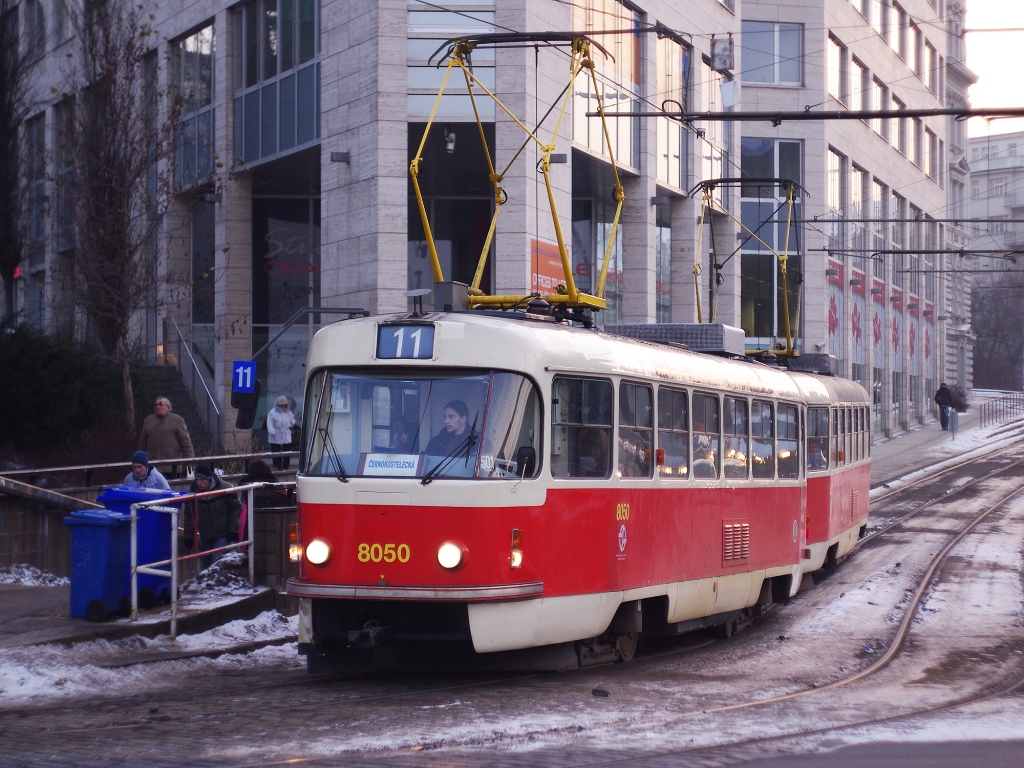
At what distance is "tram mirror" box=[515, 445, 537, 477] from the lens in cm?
909

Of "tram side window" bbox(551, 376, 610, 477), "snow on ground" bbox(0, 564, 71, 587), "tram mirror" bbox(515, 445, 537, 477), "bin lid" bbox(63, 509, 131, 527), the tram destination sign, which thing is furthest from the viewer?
"snow on ground" bbox(0, 564, 71, 587)

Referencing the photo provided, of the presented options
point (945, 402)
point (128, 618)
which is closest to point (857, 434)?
point (128, 618)

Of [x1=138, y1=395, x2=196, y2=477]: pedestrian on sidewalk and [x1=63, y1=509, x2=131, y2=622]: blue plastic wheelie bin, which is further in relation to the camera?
[x1=138, y1=395, x2=196, y2=477]: pedestrian on sidewalk

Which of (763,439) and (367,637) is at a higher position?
(763,439)

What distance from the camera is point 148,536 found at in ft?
38.6

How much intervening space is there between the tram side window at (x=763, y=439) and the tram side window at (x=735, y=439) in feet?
0.83

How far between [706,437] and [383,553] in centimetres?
393

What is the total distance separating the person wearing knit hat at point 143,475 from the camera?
42.4 feet

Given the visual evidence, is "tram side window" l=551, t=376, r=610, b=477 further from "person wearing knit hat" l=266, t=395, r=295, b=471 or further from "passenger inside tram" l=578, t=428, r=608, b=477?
"person wearing knit hat" l=266, t=395, r=295, b=471

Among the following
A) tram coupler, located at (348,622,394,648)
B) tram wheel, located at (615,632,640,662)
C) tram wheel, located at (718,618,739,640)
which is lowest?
tram wheel, located at (718,618,739,640)

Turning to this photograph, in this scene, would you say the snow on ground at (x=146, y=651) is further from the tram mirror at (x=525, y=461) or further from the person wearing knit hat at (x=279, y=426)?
the person wearing knit hat at (x=279, y=426)

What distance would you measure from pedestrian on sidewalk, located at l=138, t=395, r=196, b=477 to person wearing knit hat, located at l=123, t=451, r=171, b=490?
9.93ft

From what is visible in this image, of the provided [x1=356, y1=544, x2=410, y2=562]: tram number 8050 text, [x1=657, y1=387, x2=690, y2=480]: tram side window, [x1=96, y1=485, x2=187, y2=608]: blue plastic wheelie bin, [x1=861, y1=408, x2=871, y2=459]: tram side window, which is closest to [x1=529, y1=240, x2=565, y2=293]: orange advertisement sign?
[x1=861, y1=408, x2=871, y2=459]: tram side window

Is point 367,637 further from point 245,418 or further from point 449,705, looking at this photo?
point 245,418
